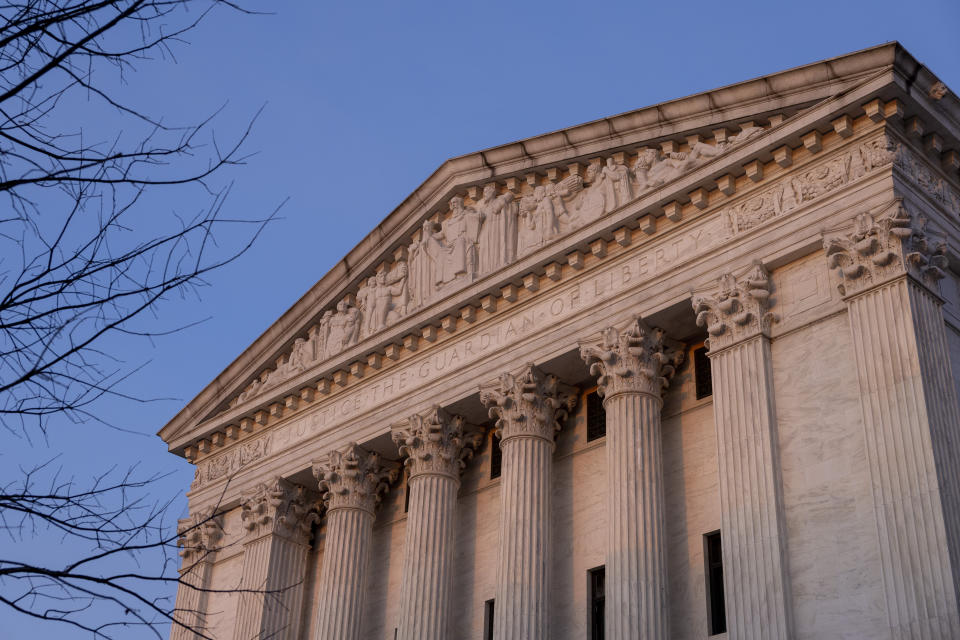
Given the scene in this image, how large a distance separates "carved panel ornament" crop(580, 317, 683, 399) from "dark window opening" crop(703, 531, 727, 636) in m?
3.30

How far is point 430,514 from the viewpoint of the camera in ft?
89.6

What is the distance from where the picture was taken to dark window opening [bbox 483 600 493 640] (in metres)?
25.9

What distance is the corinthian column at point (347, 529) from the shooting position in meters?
28.2

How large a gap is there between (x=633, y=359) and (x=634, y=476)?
8.41ft

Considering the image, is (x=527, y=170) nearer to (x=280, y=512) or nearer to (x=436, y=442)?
(x=436, y=442)

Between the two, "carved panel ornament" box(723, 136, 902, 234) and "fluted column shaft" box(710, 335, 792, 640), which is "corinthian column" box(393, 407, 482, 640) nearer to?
"fluted column shaft" box(710, 335, 792, 640)

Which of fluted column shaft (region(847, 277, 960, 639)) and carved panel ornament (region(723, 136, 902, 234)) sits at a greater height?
carved panel ornament (region(723, 136, 902, 234))

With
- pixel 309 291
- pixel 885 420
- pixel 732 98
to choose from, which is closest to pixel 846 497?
pixel 885 420

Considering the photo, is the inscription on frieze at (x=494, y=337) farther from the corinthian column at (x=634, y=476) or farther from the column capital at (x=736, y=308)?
the corinthian column at (x=634, y=476)

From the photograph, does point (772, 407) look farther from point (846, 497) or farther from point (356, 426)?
point (356, 426)

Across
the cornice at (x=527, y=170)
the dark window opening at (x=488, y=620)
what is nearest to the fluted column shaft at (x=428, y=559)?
the dark window opening at (x=488, y=620)

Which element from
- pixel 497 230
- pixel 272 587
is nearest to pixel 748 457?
pixel 497 230

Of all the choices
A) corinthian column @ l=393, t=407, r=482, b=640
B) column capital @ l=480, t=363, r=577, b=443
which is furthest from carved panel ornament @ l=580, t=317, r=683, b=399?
corinthian column @ l=393, t=407, r=482, b=640

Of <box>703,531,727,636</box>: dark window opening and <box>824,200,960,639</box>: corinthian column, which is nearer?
<box>824,200,960,639</box>: corinthian column
